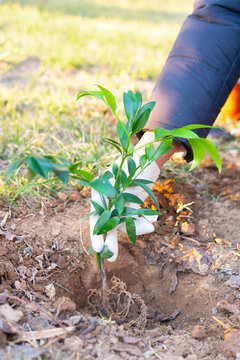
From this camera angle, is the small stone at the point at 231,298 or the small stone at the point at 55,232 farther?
the small stone at the point at 55,232

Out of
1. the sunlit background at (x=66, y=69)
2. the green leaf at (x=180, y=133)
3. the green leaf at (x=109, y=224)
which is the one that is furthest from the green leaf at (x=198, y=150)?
the sunlit background at (x=66, y=69)

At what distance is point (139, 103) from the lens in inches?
51.4

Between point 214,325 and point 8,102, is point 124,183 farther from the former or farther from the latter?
point 8,102

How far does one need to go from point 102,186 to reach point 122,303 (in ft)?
1.94

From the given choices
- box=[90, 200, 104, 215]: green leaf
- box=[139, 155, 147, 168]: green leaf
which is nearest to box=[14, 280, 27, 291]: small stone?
box=[90, 200, 104, 215]: green leaf

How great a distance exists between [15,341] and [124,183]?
590 mm

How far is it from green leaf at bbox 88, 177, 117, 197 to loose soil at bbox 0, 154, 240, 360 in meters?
0.41

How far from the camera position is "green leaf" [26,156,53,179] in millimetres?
977

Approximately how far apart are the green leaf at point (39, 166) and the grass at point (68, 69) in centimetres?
83

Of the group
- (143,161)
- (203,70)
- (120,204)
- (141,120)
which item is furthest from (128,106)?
→ (203,70)

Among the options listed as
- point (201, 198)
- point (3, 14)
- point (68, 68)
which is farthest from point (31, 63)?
point (201, 198)

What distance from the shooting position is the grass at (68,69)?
87.6 inches

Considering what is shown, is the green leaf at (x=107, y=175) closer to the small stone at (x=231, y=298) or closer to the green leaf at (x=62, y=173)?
the green leaf at (x=62, y=173)

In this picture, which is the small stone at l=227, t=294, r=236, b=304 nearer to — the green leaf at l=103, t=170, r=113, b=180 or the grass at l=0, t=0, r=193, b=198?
the green leaf at l=103, t=170, r=113, b=180
